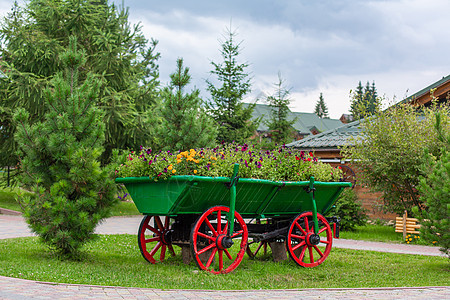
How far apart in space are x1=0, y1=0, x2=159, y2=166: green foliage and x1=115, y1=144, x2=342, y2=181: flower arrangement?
9752 millimetres

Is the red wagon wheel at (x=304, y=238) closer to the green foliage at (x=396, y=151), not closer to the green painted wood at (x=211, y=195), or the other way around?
the green painted wood at (x=211, y=195)

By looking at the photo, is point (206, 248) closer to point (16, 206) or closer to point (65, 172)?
point (65, 172)

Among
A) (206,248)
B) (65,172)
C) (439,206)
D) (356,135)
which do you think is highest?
(356,135)

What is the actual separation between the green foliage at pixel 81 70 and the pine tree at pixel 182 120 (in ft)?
19.3

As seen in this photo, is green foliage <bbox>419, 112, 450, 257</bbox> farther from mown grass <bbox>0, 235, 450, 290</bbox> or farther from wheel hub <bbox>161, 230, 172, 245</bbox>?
wheel hub <bbox>161, 230, 172, 245</bbox>

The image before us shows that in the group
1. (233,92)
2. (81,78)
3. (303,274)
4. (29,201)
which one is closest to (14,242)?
(29,201)

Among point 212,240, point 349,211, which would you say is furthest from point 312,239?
point 349,211

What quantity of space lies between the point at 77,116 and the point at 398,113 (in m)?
9.41

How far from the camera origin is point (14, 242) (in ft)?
32.6

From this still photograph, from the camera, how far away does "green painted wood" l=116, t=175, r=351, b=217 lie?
22.4 feet

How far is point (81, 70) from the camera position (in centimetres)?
1823

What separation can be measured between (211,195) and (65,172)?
88.5 inches

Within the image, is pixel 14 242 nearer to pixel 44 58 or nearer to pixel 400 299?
pixel 400 299

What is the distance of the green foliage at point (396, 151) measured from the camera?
13280 millimetres
